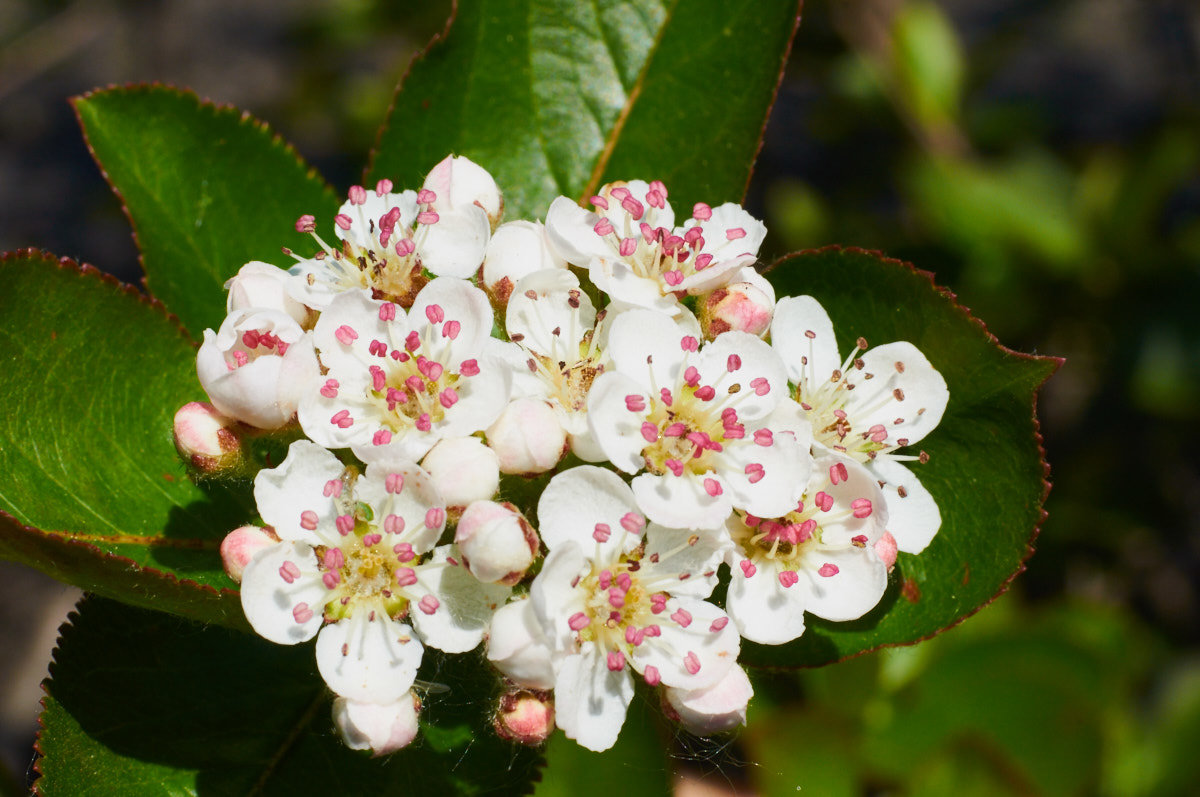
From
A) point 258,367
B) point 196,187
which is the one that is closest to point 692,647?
point 258,367

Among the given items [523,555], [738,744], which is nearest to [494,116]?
[523,555]

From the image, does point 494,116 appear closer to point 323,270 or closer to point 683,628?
point 323,270

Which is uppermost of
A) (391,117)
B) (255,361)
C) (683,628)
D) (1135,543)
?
(391,117)

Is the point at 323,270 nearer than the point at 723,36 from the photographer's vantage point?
Yes

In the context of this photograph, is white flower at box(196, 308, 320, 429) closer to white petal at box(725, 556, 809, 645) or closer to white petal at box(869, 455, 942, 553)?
white petal at box(725, 556, 809, 645)

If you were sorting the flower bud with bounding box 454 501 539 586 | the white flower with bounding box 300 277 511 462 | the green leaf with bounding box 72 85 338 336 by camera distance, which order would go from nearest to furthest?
1. the flower bud with bounding box 454 501 539 586
2. the white flower with bounding box 300 277 511 462
3. the green leaf with bounding box 72 85 338 336

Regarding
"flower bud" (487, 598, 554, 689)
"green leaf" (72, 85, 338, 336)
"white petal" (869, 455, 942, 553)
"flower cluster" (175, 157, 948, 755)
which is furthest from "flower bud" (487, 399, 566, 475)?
"green leaf" (72, 85, 338, 336)

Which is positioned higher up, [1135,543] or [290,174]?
[290,174]

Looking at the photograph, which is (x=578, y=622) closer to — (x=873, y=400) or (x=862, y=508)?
(x=862, y=508)
